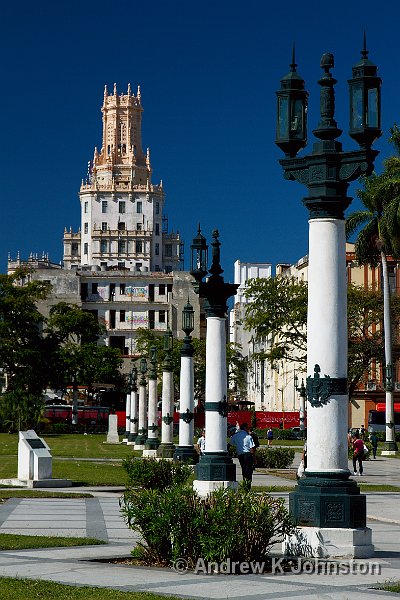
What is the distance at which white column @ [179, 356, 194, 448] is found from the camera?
33.9 metres

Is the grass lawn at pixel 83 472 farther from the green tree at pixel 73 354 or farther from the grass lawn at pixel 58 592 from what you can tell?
the green tree at pixel 73 354

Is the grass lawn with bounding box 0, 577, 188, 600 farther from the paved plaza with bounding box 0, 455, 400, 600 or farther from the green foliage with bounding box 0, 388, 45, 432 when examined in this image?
the green foliage with bounding box 0, 388, 45, 432

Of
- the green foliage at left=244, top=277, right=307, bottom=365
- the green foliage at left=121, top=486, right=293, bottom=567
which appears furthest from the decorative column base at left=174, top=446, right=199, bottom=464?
the green foliage at left=244, top=277, right=307, bottom=365

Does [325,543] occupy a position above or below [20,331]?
below

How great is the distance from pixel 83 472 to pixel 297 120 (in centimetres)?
2328

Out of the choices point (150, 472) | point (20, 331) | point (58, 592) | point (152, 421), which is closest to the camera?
point (58, 592)

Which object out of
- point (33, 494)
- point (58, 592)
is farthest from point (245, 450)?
point (58, 592)

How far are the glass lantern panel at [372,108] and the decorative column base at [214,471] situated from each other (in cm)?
1209

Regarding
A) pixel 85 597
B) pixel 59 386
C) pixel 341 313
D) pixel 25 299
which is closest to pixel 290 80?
pixel 341 313

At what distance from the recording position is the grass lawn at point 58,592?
36.5 feet

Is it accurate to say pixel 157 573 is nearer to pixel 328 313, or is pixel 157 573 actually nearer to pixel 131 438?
pixel 328 313

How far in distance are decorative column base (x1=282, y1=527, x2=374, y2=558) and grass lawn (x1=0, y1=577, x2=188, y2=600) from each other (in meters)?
3.19

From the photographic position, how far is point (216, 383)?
25.5 metres

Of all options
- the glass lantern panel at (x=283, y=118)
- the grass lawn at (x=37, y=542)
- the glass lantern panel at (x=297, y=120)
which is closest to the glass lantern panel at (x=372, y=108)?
the glass lantern panel at (x=297, y=120)
